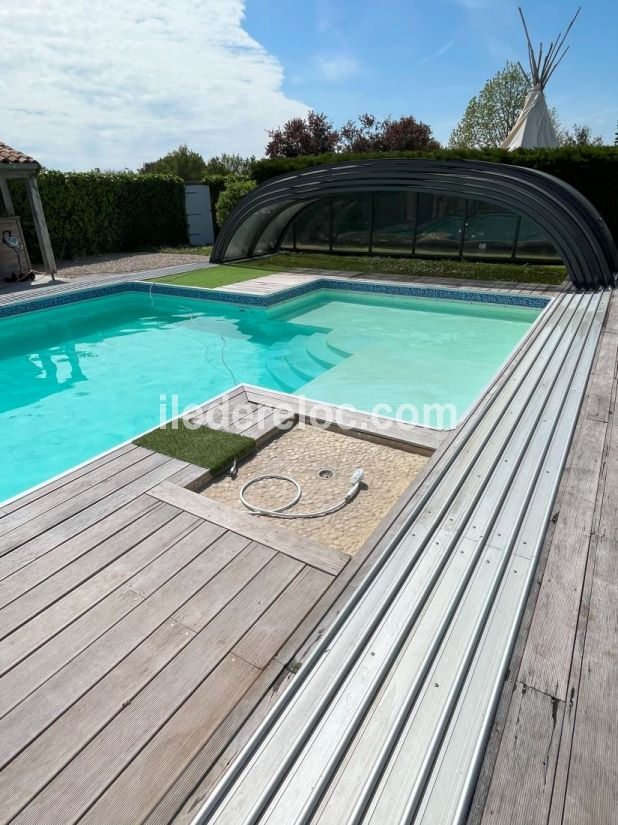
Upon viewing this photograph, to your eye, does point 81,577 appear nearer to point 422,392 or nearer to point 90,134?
point 422,392

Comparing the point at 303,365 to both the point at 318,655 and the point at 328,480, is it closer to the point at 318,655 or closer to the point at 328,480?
the point at 328,480

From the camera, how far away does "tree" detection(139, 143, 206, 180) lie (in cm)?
4078

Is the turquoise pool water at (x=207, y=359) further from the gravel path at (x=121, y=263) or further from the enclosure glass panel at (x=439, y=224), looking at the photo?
the enclosure glass panel at (x=439, y=224)

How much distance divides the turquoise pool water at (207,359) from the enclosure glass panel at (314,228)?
405cm

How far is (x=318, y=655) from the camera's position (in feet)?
7.10

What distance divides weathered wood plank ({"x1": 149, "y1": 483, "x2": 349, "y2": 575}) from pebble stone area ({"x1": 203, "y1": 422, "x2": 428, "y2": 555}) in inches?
10.3

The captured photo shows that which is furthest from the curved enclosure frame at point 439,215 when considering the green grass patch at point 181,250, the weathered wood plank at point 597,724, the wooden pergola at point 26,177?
the weathered wood plank at point 597,724

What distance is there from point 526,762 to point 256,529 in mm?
1880

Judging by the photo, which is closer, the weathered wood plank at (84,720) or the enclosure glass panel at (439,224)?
the weathered wood plank at (84,720)

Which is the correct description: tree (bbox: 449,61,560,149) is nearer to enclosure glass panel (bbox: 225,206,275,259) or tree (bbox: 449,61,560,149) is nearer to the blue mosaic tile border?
enclosure glass panel (bbox: 225,206,275,259)

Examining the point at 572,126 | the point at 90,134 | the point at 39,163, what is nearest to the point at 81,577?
the point at 39,163

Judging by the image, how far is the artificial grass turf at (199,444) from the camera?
4078mm

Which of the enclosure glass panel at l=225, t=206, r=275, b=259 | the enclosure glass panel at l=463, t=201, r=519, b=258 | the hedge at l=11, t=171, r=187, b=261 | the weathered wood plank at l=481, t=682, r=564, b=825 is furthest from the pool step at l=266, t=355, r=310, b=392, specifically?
the hedge at l=11, t=171, r=187, b=261

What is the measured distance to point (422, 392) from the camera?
6.86 metres
